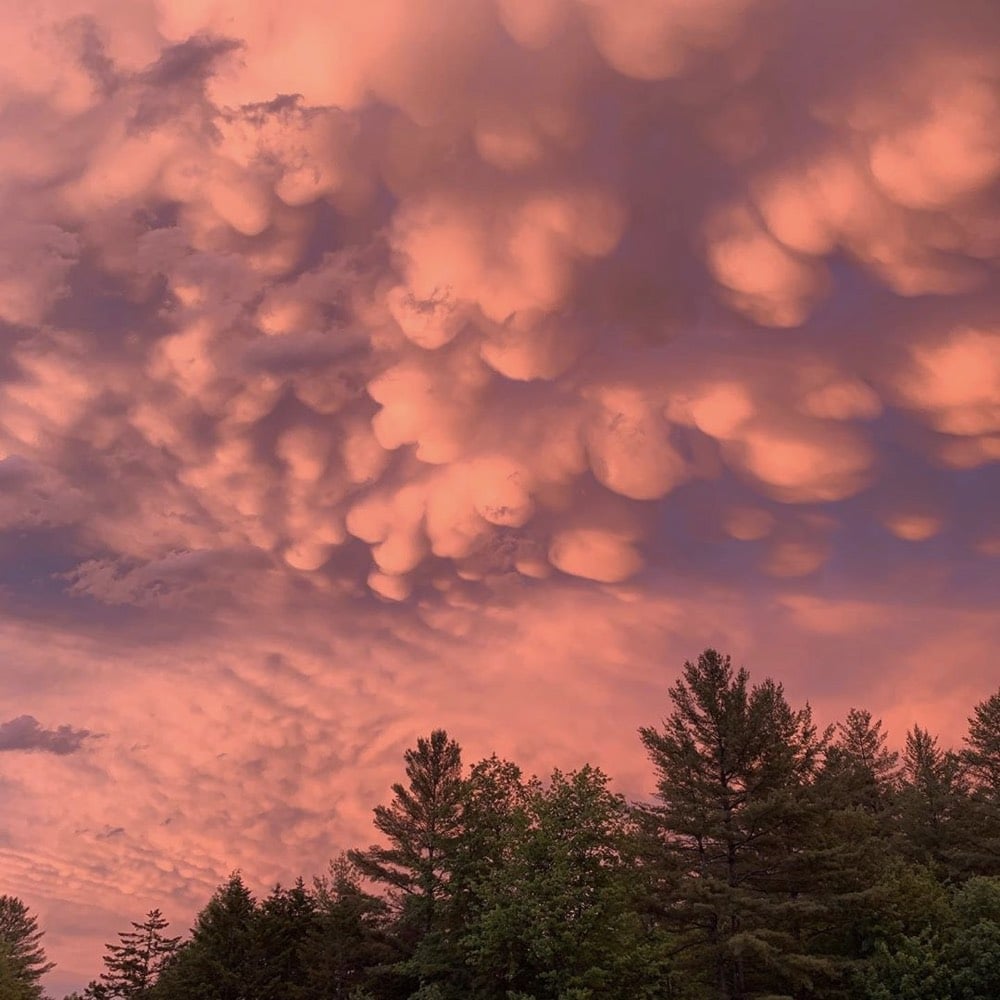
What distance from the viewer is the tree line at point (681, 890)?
38781mm

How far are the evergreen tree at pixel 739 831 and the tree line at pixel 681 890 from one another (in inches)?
3.8

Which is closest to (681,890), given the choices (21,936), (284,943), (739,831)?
(739,831)

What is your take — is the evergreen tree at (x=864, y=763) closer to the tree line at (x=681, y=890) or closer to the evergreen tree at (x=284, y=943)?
the tree line at (x=681, y=890)

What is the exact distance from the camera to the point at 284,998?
56.5 metres

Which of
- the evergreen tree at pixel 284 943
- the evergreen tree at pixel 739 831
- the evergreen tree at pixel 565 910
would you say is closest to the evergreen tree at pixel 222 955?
the evergreen tree at pixel 284 943

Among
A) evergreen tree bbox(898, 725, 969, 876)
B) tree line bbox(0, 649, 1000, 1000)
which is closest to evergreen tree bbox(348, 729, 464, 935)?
tree line bbox(0, 649, 1000, 1000)

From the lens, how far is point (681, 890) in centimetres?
3953

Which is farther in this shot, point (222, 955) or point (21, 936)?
point (21, 936)

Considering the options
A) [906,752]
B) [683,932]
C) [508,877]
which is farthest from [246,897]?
[906,752]

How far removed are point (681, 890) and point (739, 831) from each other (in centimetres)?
451

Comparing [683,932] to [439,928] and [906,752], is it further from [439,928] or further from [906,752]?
[906,752]

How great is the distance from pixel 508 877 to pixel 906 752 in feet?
158

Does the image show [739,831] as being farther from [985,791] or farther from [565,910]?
[985,791]

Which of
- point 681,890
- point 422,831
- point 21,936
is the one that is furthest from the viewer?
point 21,936
